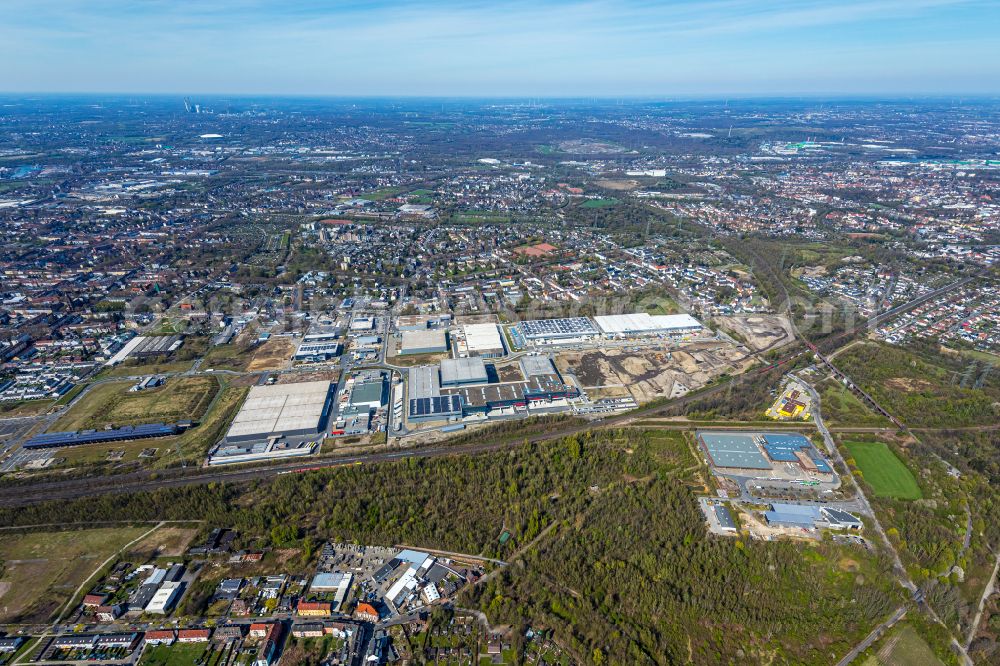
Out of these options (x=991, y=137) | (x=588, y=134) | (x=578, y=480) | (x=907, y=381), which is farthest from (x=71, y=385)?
(x=991, y=137)

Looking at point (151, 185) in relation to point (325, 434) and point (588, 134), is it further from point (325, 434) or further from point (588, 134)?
point (588, 134)

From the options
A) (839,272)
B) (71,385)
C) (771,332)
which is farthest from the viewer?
(839,272)

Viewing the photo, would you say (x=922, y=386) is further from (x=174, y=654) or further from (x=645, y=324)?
(x=174, y=654)

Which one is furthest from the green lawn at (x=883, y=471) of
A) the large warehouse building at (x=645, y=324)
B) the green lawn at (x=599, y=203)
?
the green lawn at (x=599, y=203)

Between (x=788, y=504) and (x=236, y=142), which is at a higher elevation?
(x=236, y=142)

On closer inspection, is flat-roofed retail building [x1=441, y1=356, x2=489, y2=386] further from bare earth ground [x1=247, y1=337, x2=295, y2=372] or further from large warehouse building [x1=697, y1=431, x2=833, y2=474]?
large warehouse building [x1=697, y1=431, x2=833, y2=474]

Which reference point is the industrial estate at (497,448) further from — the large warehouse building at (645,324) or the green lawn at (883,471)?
the large warehouse building at (645,324)

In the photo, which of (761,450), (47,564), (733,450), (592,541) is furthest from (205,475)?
(761,450)
